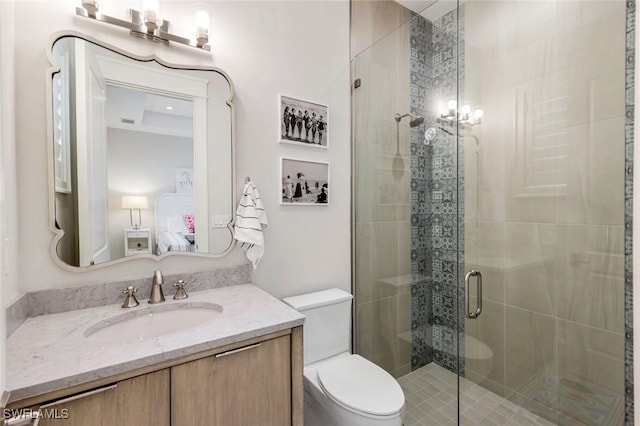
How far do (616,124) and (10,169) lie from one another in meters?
2.56

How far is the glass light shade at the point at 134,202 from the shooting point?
54.1 inches

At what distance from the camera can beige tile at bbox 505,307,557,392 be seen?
1.63 metres

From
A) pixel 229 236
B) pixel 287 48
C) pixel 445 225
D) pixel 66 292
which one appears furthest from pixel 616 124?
pixel 66 292

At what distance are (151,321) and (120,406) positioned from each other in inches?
17.9

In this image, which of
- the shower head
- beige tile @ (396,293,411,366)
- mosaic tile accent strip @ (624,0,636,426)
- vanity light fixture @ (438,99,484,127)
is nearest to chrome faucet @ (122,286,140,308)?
beige tile @ (396,293,411,366)

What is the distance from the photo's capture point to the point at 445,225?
6.27ft

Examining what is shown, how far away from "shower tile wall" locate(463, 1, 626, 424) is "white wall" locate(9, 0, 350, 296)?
31.9 inches

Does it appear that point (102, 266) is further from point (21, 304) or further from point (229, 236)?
point (229, 236)

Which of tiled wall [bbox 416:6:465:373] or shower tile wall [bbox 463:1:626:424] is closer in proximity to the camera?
shower tile wall [bbox 463:1:626:424]

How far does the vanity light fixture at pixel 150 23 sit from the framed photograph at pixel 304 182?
29.0 inches

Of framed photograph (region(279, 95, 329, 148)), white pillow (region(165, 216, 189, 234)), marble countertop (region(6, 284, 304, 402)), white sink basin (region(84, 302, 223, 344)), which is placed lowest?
white sink basin (region(84, 302, 223, 344))

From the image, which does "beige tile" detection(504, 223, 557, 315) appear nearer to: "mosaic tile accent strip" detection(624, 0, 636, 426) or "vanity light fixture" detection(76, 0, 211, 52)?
"mosaic tile accent strip" detection(624, 0, 636, 426)

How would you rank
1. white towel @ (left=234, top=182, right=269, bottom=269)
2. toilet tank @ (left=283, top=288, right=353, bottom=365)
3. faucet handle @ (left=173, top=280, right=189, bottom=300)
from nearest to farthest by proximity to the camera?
faucet handle @ (left=173, top=280, right=189, bottom=300) → white towel @ (left=234, top=182, right=269, bottom=269) → toilet tank @ (left=283, top=288, right=353, bottom=365)

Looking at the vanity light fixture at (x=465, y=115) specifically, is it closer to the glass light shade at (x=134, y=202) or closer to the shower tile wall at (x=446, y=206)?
the shower tile wall at (x=446, y=206)
